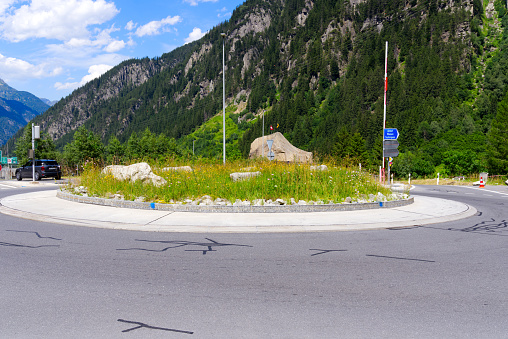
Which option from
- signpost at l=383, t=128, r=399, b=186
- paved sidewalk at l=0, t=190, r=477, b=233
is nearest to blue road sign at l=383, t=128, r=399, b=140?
signpost at l=383, t=128, r=399, b=186

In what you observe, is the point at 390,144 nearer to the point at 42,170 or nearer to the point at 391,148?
the point at 391,148

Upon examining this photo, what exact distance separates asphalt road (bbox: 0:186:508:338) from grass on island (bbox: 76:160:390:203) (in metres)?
4.32

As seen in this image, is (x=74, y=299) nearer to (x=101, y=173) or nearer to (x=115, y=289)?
(x=115, y=289)

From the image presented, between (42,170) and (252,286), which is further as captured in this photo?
(42,170)

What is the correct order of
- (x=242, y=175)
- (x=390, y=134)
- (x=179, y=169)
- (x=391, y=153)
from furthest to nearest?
1. (x=390, y=134)
2. (x=391, y=153)
3. (x=179, y=169)
4. (x=242, y=175)

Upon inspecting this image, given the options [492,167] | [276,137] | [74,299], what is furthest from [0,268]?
[492,167]

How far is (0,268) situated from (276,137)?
40.8 meters

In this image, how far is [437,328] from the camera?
12.0 ft

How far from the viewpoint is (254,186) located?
41.0ft

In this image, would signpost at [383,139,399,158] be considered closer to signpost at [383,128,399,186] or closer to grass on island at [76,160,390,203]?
signpost at [383,128,399,186]

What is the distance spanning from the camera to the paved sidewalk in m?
8.72

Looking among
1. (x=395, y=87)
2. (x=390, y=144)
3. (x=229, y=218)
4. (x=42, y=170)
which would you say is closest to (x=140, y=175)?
(x=229, y=218)

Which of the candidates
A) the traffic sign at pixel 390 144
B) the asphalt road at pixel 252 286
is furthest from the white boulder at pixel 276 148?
the asphalt road at pixel 252 286

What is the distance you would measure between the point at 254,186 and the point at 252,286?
7.79 metres
